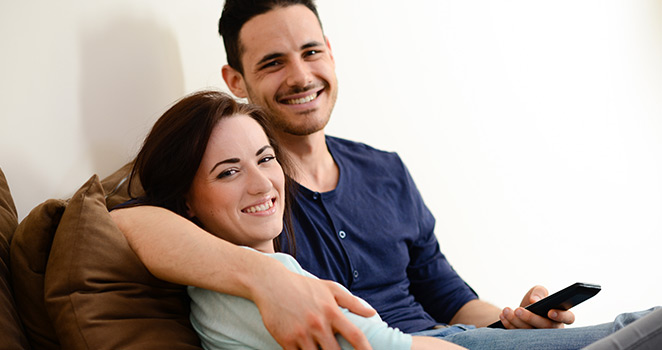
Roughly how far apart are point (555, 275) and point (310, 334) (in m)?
2.12

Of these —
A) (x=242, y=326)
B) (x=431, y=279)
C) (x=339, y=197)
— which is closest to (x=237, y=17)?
(x=339, y=197)

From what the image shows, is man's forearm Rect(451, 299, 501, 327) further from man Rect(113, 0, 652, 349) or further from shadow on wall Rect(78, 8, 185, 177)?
shadow on wall Rect(78, 8, 185, 177)

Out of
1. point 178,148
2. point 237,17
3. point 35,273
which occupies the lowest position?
point 35,273

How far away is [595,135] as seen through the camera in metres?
3.00

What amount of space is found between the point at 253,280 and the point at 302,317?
0.33ft

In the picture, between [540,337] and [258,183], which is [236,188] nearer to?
[258,183]

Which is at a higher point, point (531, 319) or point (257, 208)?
point (257, 208)

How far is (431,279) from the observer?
6.45 ft

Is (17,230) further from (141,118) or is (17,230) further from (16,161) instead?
(141,118)

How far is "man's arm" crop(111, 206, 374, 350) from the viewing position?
1013mm

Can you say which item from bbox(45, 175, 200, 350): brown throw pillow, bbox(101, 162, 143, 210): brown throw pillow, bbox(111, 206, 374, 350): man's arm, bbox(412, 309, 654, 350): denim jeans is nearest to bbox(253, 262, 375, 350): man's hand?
bbox(111, 206, 374, 350): man's arm

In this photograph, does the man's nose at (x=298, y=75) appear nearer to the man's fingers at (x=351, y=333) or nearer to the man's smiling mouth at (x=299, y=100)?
the man's smiling mouth at (x=299, y=100)

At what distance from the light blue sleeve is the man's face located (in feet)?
2.48

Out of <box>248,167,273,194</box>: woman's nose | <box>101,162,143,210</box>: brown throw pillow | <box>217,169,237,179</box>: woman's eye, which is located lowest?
<box>248,167,273,194</box>: woman's nose
